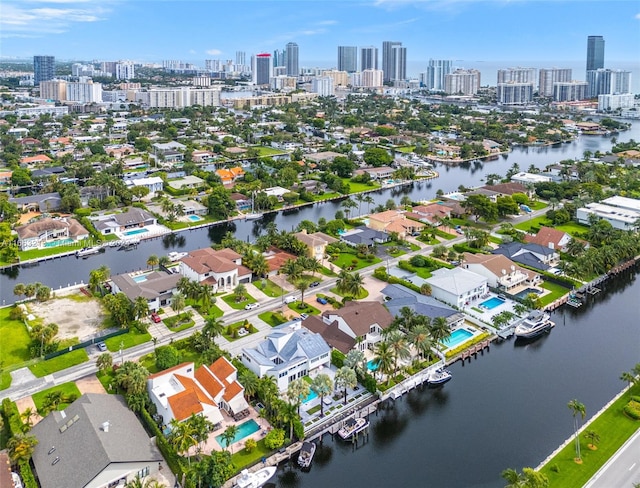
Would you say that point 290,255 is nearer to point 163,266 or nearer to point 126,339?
point 163,266

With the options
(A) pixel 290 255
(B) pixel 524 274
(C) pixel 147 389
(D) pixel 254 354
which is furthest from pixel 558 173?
(C) pixel 147 389

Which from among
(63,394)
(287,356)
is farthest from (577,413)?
(63,394)

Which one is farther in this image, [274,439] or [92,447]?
[274,439]

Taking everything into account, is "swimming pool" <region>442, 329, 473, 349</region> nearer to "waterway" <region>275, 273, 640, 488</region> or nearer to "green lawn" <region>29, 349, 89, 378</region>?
"waterway" <region>275, 273, 640, 488</region>

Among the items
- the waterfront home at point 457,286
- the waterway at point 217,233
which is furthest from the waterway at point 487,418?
the waterway at point 217,233

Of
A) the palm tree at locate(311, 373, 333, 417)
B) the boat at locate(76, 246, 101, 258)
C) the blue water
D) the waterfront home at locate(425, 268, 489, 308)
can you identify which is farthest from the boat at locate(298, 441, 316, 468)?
the boat at locate(76, 246, 101, 258)

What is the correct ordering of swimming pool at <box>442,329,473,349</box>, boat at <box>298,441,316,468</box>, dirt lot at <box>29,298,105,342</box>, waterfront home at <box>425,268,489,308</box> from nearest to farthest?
boat at <box>298,441,316,468</box> < swimming pool at <box>442,329,473,349</box> < dirt lot at <box>29,298,105,342</box> < waterfront home at <box>425,268,489,308</box>

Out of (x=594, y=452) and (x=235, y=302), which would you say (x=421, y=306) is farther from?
(x=594, y=452)
